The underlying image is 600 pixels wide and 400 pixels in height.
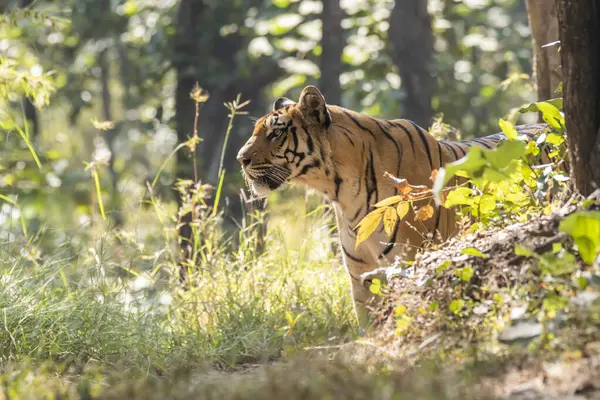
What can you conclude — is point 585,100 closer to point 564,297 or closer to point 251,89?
point 564,297

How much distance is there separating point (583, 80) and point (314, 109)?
6.14ft

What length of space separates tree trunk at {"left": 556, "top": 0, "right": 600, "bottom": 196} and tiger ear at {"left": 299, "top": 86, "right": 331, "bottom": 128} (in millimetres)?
1756

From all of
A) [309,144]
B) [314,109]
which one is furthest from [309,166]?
[314,109]

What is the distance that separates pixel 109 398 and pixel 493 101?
13236 millimetres

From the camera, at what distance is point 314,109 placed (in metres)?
5.49

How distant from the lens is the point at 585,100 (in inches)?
157

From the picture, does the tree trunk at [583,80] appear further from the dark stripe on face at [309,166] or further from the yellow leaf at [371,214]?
the dark stripe on face at [309,166]

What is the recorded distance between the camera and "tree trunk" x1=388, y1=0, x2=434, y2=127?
1377 centimetres

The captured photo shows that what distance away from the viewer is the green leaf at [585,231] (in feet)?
11.1

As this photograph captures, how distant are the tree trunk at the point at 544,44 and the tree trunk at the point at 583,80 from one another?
9.32 feet

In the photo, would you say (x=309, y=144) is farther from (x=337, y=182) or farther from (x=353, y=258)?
(x=353, y=258)

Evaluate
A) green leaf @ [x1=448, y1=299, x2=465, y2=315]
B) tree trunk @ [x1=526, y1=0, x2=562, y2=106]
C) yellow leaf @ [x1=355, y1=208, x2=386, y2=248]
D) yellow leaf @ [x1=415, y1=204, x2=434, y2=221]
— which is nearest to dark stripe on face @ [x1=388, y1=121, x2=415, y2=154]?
yellow leaf @ [x1=415, y1=204, x2=434, y2=221]

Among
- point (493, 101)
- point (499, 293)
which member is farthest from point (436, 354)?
point (493, 101)

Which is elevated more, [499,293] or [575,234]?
[575,234]
